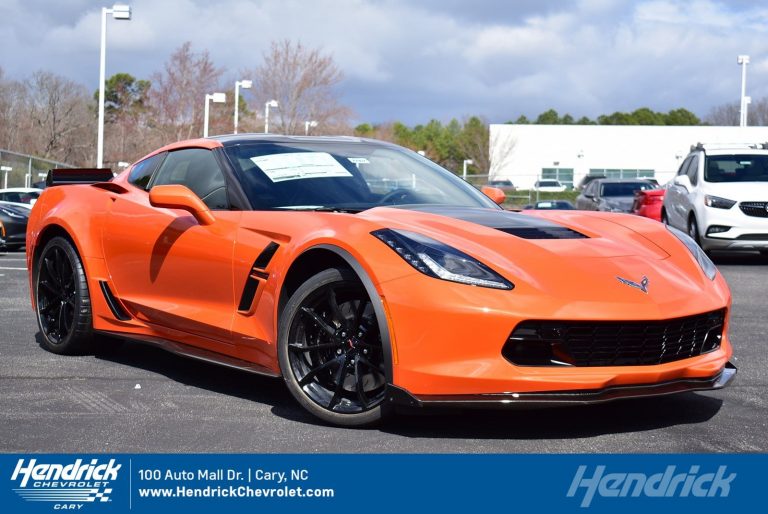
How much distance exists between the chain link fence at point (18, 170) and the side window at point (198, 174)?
1265 inches

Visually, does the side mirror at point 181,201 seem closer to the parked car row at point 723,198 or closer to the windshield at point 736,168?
the parked car row at point 723,198

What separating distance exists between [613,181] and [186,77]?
25.1 m

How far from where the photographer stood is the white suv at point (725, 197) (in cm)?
1427

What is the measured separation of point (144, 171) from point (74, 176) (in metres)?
0.81

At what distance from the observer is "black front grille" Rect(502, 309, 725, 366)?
4156 millimetres

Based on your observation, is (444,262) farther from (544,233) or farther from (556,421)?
(556,421)

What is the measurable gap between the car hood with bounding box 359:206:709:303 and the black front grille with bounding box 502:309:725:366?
4.5 inches

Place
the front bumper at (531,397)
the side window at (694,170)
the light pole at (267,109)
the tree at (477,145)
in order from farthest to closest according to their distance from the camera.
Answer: the tree at (477,145), the light pole at (267,109), the side window at (694,170), the front bumper at (531,397)

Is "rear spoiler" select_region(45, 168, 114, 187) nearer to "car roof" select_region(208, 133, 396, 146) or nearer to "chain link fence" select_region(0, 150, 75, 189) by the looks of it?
"car roof" select_region(208, 133, 396, 146)

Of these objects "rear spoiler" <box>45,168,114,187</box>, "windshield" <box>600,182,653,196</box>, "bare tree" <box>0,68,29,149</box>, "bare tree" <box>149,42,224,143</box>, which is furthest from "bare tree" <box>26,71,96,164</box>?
"rear spoiler" <box>45,168,114,187</box>

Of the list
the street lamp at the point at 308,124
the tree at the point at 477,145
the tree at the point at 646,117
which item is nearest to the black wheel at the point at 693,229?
the street lamp at the point at 308,124

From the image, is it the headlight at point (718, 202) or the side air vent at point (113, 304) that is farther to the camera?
the headlight at point (718, 202)

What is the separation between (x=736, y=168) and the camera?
15.4m

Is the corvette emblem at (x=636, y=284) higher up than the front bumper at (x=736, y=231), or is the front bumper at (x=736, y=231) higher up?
the corvette emblem at (x=636, y=284)
